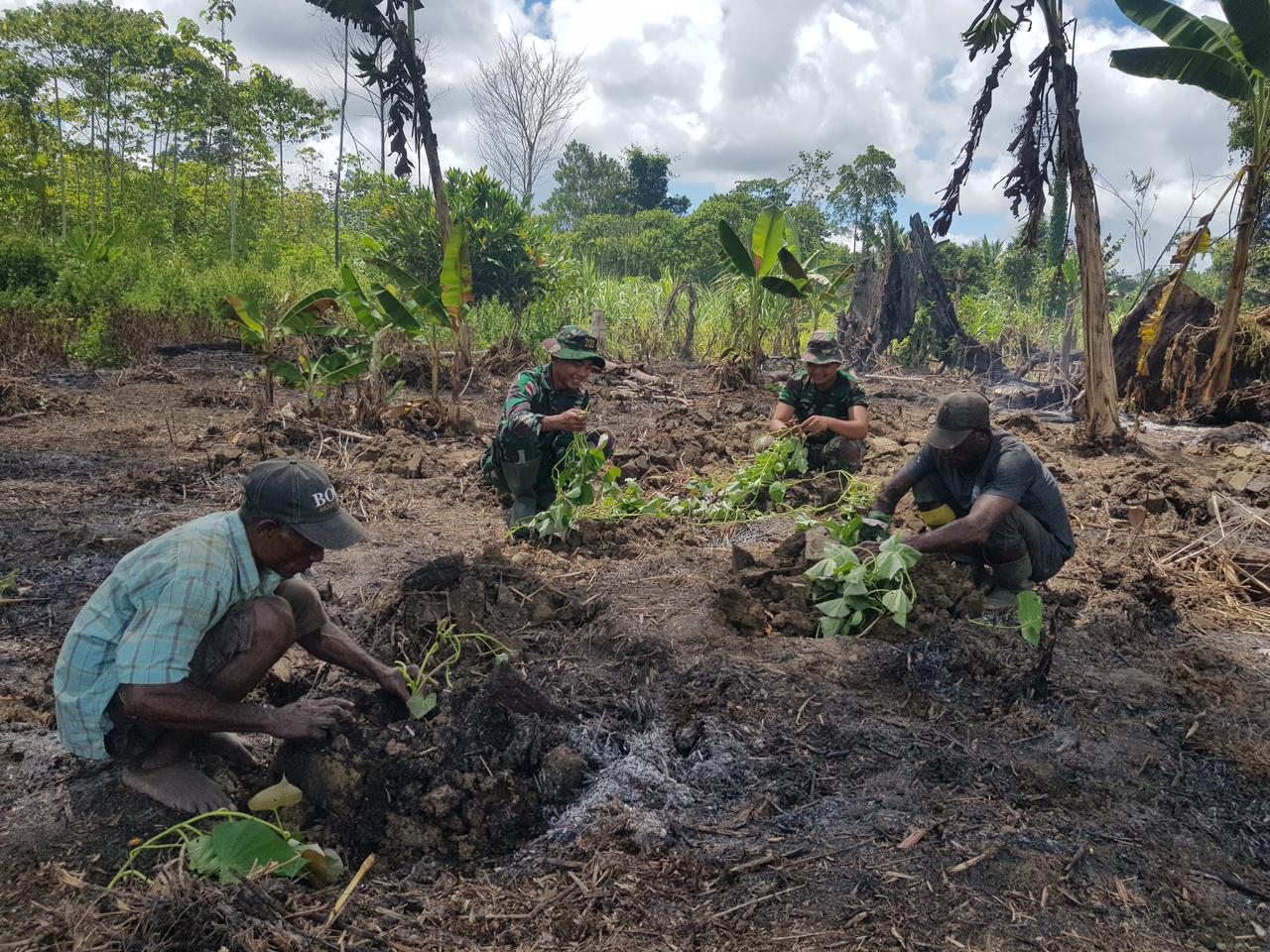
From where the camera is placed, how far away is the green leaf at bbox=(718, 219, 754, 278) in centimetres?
923

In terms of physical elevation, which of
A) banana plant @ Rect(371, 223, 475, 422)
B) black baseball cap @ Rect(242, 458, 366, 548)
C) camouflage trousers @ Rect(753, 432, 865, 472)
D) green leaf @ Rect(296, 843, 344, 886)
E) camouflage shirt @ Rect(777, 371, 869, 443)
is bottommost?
green leaf @ Rect(296, 843, 344, 886)

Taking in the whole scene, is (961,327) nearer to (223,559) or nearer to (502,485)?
(502,485)

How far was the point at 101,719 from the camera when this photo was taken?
88.7 inches

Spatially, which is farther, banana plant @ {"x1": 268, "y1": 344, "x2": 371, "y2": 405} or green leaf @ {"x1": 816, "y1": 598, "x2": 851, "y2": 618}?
banana plant @ {"x1": 268, "y1": 344, "x2": 371, "y2": 405}

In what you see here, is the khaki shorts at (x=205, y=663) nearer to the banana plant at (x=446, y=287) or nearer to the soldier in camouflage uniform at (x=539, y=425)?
the soldier in camouflage uniform at (x=539, y=425)

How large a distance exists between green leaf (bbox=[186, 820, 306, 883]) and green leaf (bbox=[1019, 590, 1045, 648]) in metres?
2.69

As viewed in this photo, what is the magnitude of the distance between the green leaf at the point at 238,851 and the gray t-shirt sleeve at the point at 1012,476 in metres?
2.94

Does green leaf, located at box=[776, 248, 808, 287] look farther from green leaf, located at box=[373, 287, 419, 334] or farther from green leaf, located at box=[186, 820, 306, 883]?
green leaf, located at box=[186, 820, 306, 883]

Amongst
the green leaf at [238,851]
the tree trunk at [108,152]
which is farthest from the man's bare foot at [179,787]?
the tree trunk at [108,152]

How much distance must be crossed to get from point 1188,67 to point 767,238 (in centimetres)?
409

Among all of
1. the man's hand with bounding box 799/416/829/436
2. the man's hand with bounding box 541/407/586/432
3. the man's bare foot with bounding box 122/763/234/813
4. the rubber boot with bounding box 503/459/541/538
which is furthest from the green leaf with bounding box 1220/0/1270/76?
the man's bare foot with bounding box 122/763/234/813

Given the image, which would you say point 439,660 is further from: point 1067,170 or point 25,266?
point 25,266

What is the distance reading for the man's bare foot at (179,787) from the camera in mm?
2271

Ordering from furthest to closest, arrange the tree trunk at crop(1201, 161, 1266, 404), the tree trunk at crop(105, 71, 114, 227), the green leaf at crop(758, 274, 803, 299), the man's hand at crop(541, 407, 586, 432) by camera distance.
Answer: the tree trunk at crop(105, 71, 114, 227) → the green leaf at crop(758, 274, 803, 299) → the tree trunk at crop(1201, 161, 1266, 404) → the man's hand at crop(541, 407, 586, 432)
